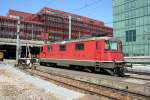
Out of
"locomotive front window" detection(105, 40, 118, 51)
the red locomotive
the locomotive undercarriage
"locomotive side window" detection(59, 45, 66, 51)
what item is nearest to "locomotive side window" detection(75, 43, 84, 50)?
the red locomotive

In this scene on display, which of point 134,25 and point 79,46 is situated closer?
point 79,46

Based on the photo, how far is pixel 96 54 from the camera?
20.8 m

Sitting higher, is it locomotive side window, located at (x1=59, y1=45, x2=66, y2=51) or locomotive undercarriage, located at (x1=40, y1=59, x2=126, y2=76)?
locomotive side window, located at (x1=59, y1=45, x2=66, y2=51)

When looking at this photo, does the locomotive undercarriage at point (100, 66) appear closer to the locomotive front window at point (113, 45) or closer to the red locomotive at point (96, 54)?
the red locomotive at point (96, 54)

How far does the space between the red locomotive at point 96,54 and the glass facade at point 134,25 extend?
30.1 meters

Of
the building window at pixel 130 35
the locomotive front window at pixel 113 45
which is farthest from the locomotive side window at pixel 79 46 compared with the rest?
the building window at pixel 130 35

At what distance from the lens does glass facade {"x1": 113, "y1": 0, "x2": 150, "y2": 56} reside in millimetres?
52969

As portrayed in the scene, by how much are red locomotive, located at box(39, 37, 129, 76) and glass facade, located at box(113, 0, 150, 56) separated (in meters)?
30.1

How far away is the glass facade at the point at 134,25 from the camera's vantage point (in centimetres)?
5297

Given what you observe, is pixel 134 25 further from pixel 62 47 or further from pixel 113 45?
pixel 113 45

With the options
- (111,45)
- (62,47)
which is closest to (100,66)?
(111,45)

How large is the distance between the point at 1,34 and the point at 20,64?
2752 inches

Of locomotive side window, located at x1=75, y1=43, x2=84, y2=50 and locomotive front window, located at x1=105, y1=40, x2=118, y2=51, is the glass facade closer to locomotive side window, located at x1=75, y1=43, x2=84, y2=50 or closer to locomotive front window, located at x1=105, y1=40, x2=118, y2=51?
locomotive side window, located at x1=75, y1=43, x2=84, y2=50

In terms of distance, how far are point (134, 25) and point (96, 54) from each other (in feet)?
123
